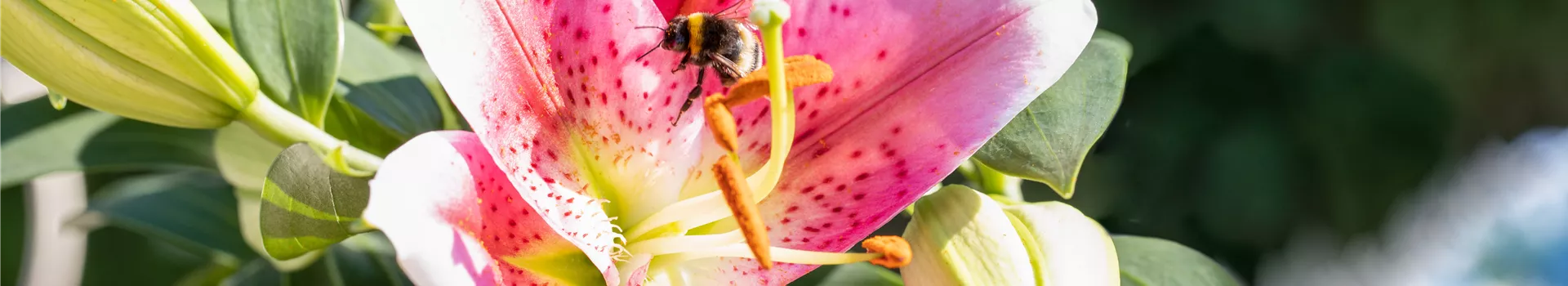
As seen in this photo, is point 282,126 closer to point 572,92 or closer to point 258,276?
point 572,92

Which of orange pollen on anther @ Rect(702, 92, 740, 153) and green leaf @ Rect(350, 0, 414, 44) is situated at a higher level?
orange pollen on anther @ Rect(702, 92, 740, 153)

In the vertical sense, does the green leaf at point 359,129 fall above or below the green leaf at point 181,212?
above

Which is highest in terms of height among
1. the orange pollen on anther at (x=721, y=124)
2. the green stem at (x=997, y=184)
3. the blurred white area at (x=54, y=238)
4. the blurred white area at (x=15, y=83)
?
the orange pollen on anther at (x=721, y=124)

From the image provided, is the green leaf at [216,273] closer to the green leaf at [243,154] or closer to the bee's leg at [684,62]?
the green leaf at [243,154]

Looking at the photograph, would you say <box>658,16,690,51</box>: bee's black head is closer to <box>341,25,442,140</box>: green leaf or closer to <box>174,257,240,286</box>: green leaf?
<box>341,25,442,140</box>: green leaf

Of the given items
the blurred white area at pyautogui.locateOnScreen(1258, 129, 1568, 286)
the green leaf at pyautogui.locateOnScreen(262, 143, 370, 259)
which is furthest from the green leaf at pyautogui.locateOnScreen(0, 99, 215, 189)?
the blurred white area at pyautogui.locateOnScreen(1258, 129, 1568, 286)

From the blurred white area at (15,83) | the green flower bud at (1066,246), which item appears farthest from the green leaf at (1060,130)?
the blurred white area at (15,83)

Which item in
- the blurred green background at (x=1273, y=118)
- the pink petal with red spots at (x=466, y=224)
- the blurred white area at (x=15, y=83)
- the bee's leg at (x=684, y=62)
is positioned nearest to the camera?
the pink petal with red spots at (x=466, y=224)

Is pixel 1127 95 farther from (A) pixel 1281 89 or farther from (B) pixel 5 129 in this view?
(B) pixel 5 129
